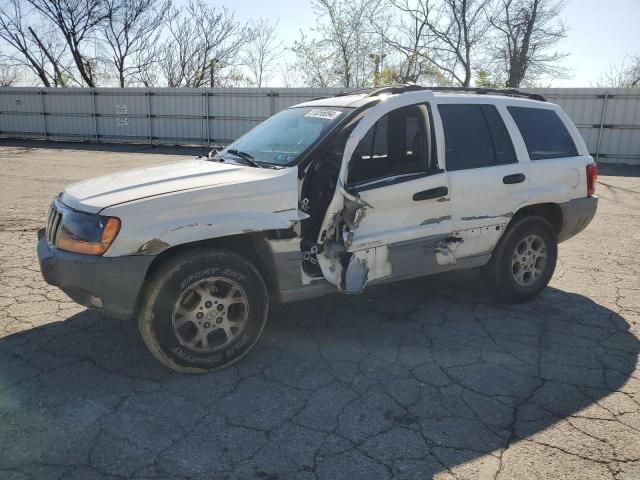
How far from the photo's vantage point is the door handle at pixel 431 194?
12.2ft

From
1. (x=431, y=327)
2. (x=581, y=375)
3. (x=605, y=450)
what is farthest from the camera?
(x=431, y=327)

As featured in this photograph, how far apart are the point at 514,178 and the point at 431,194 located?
0.94m

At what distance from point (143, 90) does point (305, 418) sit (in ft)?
68.0

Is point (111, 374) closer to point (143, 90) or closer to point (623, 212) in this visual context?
point (623, 212)

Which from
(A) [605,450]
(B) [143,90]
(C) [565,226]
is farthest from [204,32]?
(A) [605,450]

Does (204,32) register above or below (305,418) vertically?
above

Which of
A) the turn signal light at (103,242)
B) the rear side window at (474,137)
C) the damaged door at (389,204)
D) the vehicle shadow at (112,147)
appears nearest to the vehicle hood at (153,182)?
the turn signal light at (103,242)

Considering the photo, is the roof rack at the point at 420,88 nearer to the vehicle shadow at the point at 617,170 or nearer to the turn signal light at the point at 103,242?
the turn signal light at the point at 103,242

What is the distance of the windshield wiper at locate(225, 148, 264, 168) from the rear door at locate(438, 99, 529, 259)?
150 centimetres

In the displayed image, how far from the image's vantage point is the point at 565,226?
4676 millimetres

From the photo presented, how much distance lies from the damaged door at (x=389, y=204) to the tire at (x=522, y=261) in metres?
0.60

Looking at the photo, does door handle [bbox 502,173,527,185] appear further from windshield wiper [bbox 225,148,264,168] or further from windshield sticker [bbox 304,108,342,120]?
windshield wiper [bbox 225,148,264,168]

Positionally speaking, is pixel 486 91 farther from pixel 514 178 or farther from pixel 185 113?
pixel 185 113

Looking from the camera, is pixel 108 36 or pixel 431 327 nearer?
pixel 431 327
